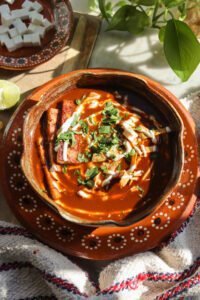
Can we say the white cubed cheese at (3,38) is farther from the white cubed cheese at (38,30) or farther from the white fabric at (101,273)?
the white fabric at (101,273)

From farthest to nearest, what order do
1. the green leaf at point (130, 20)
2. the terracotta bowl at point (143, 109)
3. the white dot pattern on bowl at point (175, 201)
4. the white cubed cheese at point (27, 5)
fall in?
1. the white cubed cheese at point (27, 5)
2. the green leaf at point (130, 20)
3. the white dot pattern on bowl at point (175, 201)
4. the terracotta bowl at point (143, 109)

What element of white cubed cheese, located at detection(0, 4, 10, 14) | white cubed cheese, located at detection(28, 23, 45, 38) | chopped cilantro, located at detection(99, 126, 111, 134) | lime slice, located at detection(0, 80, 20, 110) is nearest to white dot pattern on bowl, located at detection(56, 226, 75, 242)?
chopped cilantro, located at detection(99, 126, 111, 134)

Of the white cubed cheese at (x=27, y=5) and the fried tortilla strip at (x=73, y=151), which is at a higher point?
the white cubed cheese at (x=27, y=5)

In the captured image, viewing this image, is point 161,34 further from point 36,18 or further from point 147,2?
point 36,18

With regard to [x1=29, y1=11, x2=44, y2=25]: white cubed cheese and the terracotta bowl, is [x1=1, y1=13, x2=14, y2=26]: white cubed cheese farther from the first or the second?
the terracotta bowl

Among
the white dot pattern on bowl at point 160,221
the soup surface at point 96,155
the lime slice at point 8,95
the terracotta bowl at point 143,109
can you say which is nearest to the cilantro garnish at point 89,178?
the soup surface at point 96,155

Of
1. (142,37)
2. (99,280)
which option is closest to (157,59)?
(142,37)
